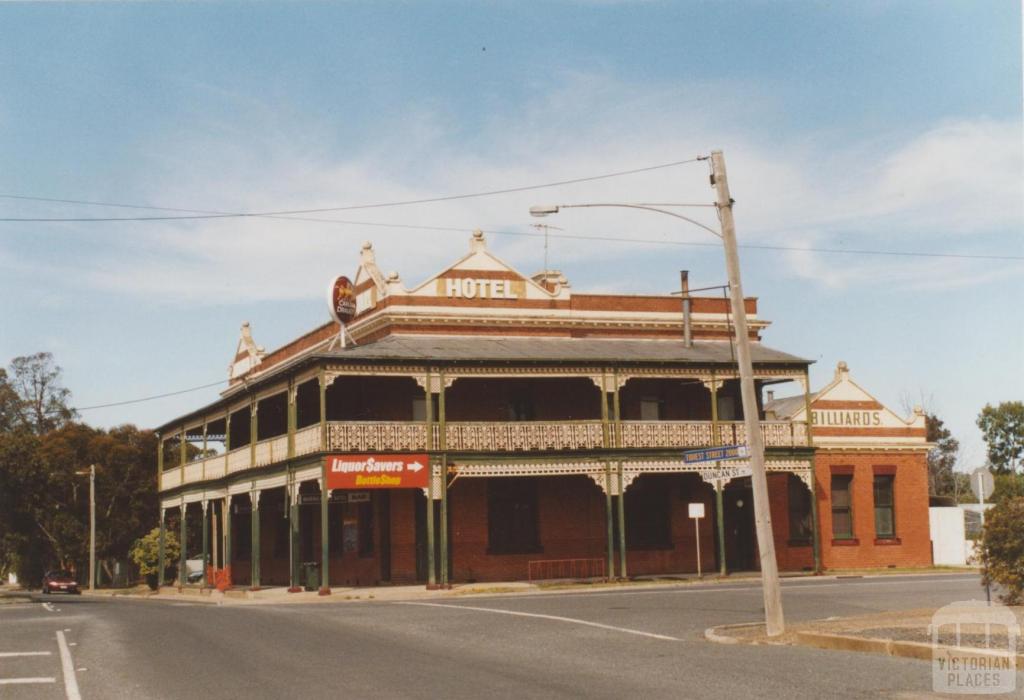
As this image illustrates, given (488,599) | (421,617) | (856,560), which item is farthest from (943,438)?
(421,617)

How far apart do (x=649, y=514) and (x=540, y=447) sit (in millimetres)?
6131

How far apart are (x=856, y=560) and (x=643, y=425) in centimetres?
980

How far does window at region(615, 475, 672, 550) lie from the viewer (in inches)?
1580

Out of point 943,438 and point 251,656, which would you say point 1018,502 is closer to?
point 251,656

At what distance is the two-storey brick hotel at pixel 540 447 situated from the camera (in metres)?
35.2

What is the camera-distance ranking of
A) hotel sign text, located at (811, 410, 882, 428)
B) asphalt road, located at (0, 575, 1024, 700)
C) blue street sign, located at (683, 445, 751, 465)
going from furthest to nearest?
hotel sign text, located at (811, 410, 882, 428)
blue street sign, located at (683, 445, 751, 465)
asphalt road, located at (0, 575, 1024, 700)

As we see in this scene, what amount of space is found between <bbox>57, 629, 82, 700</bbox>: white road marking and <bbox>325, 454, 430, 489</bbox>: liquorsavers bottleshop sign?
1436 cm

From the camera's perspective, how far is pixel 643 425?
123 feet

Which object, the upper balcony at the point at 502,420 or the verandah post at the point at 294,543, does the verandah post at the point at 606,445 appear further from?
the verandah post at the point at 294,543

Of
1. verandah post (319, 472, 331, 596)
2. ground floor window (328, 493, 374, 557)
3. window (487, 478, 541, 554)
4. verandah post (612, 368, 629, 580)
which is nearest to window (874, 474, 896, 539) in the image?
verandah post (612, 368, 629, 580)

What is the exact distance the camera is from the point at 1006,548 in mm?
20672

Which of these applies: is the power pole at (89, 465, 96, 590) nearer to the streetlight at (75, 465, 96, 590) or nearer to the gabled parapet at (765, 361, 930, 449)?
the streetlight at (75, 465, 96, 590)

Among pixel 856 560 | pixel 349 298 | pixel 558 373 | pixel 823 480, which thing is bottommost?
pixel 856 560

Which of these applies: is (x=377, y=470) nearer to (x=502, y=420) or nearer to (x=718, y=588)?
(x=502, y=420)
